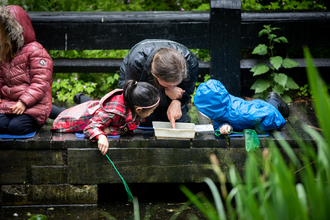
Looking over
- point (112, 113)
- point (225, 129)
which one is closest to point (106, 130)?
point (112, 113)

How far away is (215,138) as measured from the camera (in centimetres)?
322

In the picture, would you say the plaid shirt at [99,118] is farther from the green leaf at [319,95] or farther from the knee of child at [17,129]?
the green leaf at [319,95]

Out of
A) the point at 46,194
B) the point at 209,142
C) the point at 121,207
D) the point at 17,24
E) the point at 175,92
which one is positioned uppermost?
the point at 17,24

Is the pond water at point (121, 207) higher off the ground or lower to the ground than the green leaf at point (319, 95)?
lower

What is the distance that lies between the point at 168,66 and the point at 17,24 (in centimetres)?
147

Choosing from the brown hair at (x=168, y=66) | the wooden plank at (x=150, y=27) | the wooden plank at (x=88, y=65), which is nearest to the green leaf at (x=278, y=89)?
the wooden plank at (x=150, y=27)

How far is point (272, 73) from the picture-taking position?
4.30 meters

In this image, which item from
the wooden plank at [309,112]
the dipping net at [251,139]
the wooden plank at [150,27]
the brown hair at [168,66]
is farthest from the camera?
the wooden plank at [150,27]

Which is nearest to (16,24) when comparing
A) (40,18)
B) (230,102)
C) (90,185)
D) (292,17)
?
(40,18)

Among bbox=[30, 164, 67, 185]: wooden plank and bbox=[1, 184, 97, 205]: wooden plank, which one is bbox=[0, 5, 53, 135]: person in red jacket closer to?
bbox=[30, 164, 67, 185]: wooden plank

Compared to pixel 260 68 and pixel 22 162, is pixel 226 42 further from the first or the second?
pixel 22 162

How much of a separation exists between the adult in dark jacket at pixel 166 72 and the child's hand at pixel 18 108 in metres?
0.94

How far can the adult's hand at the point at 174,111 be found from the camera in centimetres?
319

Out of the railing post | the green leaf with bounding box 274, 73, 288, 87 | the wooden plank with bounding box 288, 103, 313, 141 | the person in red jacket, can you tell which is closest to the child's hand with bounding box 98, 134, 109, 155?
the person in red jacket
